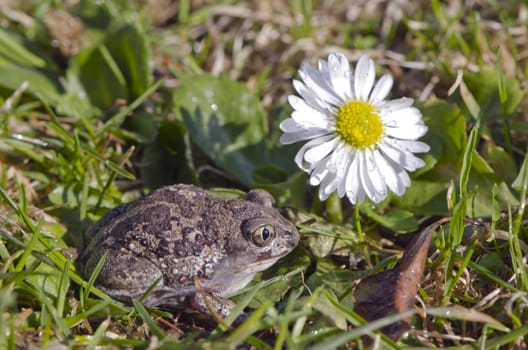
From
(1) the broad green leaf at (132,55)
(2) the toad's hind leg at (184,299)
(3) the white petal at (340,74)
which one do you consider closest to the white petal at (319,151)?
(3) the white petal at (340,74)

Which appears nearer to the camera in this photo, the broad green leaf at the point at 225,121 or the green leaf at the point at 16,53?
A: the broad green leaf at the point at 225,121

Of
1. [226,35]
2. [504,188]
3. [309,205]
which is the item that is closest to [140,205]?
[309,205]

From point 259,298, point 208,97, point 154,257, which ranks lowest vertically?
point 259,298

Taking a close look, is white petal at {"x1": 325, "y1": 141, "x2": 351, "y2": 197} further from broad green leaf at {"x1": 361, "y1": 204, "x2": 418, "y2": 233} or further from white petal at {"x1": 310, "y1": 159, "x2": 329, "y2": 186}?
broad green leaf at {"x1": 361, "y1": 204, "x2": 418, "y2": 233}

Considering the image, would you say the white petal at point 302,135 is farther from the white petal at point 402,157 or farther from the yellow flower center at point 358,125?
the white petal at point 402,157

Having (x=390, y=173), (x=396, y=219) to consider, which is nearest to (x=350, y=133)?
(x=390, y=173)

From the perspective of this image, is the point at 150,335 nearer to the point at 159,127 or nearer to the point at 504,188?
the point at 159,127

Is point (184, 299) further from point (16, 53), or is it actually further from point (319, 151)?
point (16, 53)
